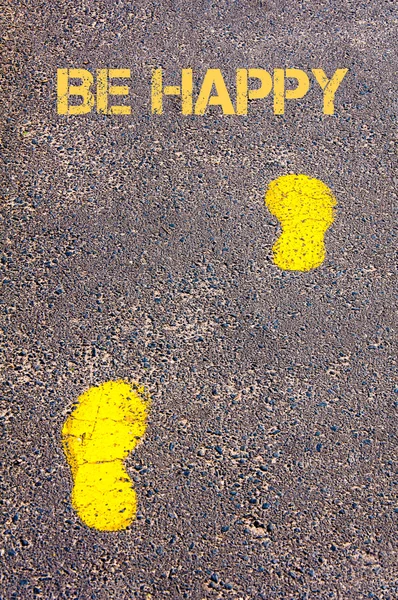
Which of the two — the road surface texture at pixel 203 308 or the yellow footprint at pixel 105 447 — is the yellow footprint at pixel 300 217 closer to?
the road surface texture at pixel 203 308

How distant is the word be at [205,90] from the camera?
4.05 m

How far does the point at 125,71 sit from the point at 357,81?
129 centimetres

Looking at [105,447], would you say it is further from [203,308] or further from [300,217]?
[300,217]

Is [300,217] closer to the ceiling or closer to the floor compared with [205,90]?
closer to the floor

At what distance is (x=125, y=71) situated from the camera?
4.22 meters

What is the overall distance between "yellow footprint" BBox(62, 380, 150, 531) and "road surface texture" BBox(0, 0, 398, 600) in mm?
46

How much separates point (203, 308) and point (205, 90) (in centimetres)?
149

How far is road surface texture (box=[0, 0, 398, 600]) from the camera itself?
101 inches

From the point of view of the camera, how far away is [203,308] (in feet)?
10.5

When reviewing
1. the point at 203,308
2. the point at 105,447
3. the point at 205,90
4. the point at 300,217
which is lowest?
the point at 105,447

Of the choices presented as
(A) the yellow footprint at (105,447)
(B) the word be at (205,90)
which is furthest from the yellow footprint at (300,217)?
(A) the yellow footprint at (105,447)

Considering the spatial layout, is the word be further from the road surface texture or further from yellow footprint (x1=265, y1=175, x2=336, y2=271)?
yellow footprint (x1=265, y1=175, x2=336, y2=271)

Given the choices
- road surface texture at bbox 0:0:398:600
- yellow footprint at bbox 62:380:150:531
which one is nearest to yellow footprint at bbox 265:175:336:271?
road surface texture at bbox 0:0:398:600

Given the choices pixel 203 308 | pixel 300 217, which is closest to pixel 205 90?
pixel 300 217
